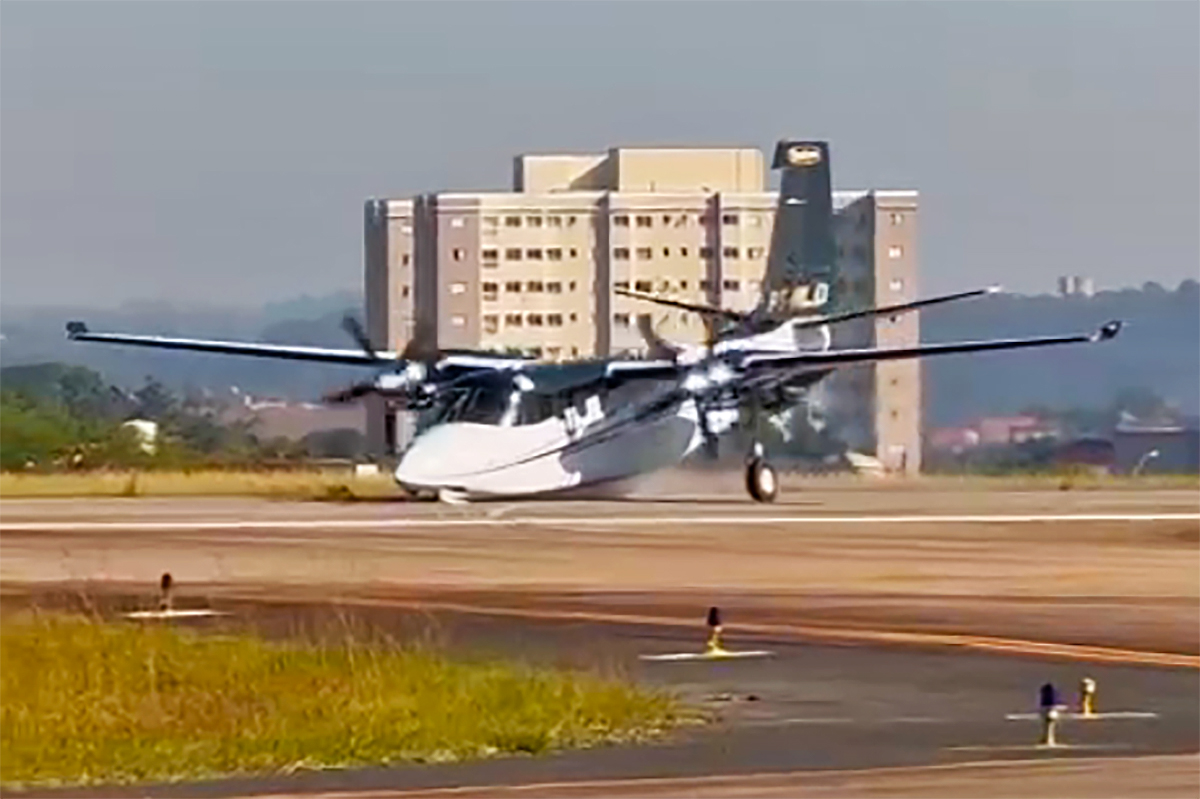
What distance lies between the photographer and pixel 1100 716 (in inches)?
730

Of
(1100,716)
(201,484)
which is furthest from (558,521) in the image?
(1100,716)

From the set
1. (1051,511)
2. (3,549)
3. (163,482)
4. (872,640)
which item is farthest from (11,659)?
(163,482)

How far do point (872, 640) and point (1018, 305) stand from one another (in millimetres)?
46188

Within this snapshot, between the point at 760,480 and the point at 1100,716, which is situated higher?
the point at 1100,716

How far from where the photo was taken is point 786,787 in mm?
14883

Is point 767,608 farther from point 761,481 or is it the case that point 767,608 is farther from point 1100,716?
point 761,481

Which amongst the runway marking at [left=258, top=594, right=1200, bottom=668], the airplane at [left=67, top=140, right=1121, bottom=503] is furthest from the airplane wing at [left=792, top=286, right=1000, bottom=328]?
the runway marking at [left=258, top=594, right=1200, bottom=668]

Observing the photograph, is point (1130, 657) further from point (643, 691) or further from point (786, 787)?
point (786, 787)

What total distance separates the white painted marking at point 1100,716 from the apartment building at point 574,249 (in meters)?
63.7

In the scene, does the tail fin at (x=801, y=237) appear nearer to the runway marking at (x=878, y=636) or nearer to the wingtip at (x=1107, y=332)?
the wingtip at (x=1107, y=332)

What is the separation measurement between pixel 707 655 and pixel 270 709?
4822 mm

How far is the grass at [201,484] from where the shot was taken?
6309cm

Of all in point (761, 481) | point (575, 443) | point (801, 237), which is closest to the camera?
point (575, 443)

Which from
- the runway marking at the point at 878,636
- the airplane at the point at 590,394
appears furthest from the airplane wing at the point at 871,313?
the runway marking at the point at 878,636
